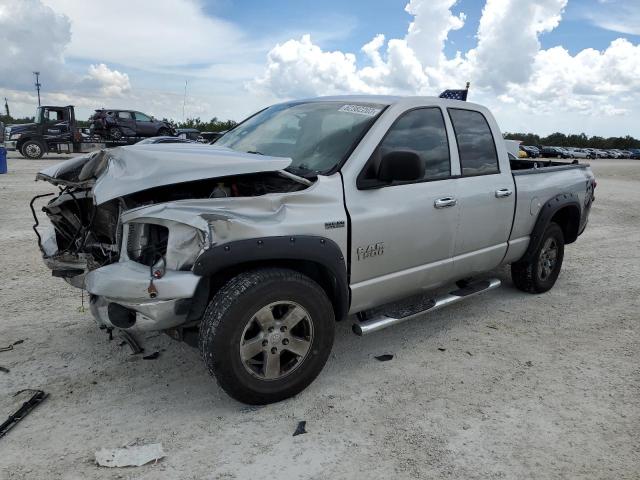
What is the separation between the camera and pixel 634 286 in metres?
5.73

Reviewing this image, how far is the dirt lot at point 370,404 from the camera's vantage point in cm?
259

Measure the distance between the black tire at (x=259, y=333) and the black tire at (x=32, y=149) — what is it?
2254cm

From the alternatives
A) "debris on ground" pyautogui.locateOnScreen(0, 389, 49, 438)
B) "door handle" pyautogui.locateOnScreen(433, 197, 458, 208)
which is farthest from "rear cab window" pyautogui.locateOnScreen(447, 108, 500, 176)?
"debris on ground" pyautogui.locateOnScreen(0, 389, 49, 438)

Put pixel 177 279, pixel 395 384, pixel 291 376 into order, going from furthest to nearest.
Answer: pixel 395 384, pixel 291 376, pixel 177 279

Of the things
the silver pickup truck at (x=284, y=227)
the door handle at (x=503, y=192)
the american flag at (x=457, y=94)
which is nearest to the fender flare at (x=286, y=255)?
the silver pickup truck at (x=284, y=227)

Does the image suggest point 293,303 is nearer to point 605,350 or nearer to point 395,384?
point 395,384

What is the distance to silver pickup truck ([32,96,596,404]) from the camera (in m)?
2.77

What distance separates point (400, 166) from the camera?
10.6 ft

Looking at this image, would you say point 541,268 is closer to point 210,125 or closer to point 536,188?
point 536,188

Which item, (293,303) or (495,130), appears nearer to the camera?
(293,303)

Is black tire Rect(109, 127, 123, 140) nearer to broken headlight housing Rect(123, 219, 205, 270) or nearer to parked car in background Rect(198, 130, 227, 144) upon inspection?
parked car in background Rect(198, 130, 227, 144)

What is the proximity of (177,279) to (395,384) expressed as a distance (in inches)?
64.5

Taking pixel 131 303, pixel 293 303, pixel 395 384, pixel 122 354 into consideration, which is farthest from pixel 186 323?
pixel 395 384

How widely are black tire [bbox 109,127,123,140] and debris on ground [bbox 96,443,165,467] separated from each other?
24.9 metres
